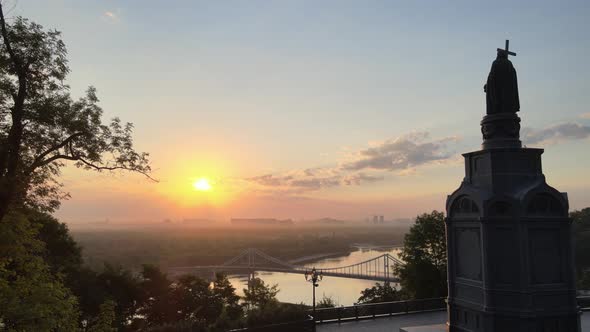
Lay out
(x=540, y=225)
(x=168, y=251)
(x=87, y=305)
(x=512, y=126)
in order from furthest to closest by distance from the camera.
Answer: (x=168, y=251) < (x=87, y=305) < (x=512, y=126) < (x=540, y=225)

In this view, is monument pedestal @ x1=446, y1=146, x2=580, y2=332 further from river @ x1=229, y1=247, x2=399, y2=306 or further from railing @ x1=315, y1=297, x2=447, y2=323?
river @ x1=229, y1=247, x2=399, y2=306

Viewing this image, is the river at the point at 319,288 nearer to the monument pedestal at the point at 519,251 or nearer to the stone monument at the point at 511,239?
the stone monument at the point at 511,239

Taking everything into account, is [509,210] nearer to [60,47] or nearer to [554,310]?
[554,310]

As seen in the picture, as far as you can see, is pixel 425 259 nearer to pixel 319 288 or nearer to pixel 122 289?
pixel 122 289

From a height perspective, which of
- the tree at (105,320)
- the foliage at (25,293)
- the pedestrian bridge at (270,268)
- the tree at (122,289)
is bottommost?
the pedestrian bridge at (270,268)

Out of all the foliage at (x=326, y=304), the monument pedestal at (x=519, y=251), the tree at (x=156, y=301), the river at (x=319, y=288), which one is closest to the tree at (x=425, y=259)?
the foliage at (x=326, y=304)

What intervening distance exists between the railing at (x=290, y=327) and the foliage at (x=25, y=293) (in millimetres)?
7357

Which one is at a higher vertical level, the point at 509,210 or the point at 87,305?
the point at 509,210

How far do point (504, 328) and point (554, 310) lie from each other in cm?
121

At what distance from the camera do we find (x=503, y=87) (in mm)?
11539

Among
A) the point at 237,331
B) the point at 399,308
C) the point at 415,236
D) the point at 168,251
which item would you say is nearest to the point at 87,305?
the point at 237,331

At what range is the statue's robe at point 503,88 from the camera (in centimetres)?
1153

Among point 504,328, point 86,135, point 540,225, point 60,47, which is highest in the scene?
point 60,47

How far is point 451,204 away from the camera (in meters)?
12.3
